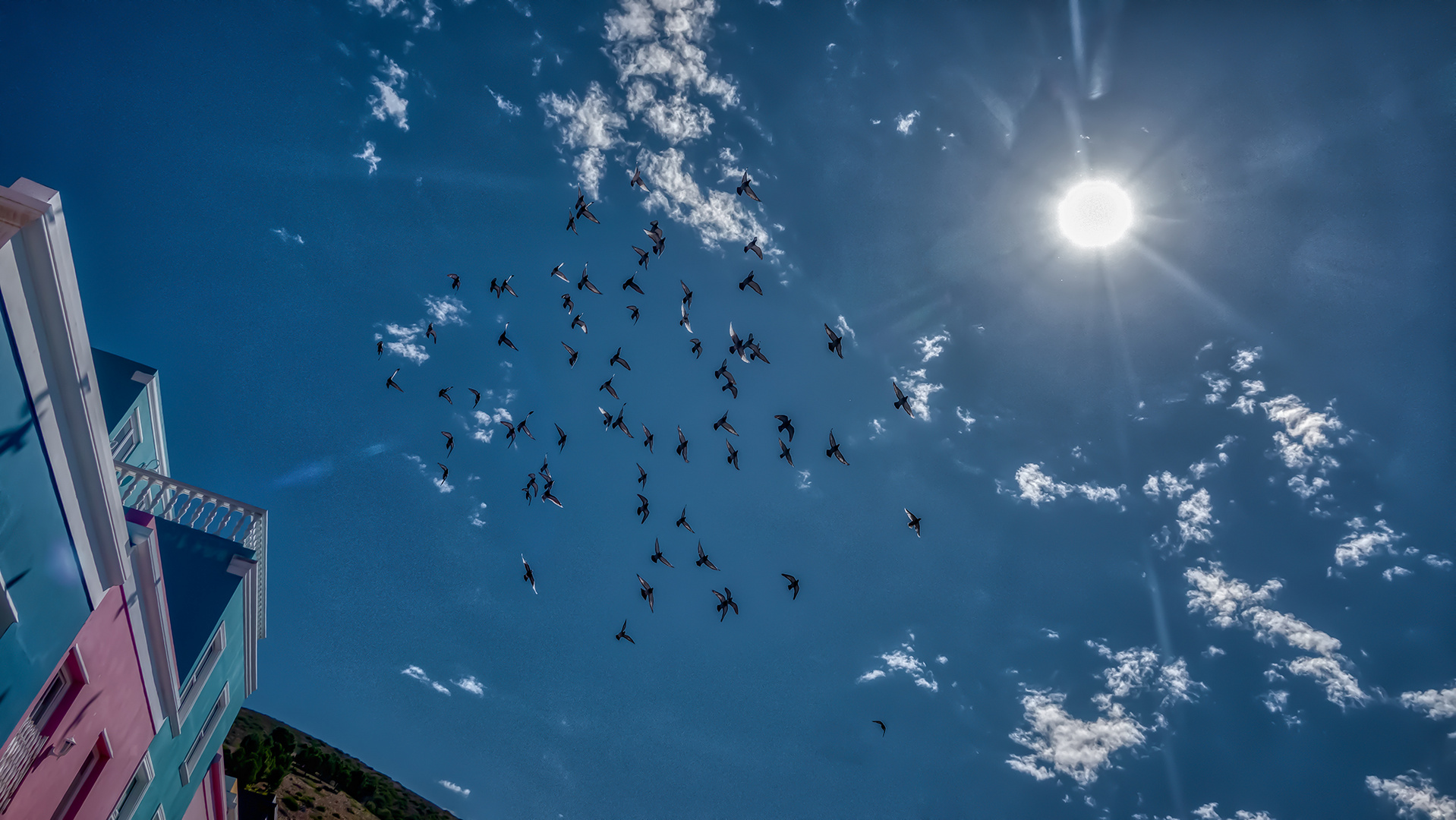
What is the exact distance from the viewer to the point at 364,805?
3853 centimetres

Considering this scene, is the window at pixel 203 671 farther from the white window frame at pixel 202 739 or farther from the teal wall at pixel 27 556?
the teal wall at pixel 27 556

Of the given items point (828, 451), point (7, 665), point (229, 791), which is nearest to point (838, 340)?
point (828, 451)

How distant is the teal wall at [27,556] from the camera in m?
7.43

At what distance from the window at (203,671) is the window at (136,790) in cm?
109

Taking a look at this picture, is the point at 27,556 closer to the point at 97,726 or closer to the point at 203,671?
the point at 97,726

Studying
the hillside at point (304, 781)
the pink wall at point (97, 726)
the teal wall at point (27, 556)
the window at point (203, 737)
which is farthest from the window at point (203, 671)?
the hillside at point (304, 781)

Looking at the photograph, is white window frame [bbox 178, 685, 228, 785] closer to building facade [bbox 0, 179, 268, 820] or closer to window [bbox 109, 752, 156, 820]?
building facade [bbox 0, 179, 268, 820]

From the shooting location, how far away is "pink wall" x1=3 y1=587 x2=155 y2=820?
9242 millimetres

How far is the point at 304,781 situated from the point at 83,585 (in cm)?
3567

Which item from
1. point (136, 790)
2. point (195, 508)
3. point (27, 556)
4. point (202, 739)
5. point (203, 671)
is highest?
point (195, 508)

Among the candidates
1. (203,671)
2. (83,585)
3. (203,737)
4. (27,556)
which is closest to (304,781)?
(203,737)

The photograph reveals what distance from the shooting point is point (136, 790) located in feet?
41.8

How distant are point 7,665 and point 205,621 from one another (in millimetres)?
7492

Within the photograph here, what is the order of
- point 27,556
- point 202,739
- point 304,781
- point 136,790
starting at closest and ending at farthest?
point 27,556 → point 136,790 → point 202,739 → point 304,781
